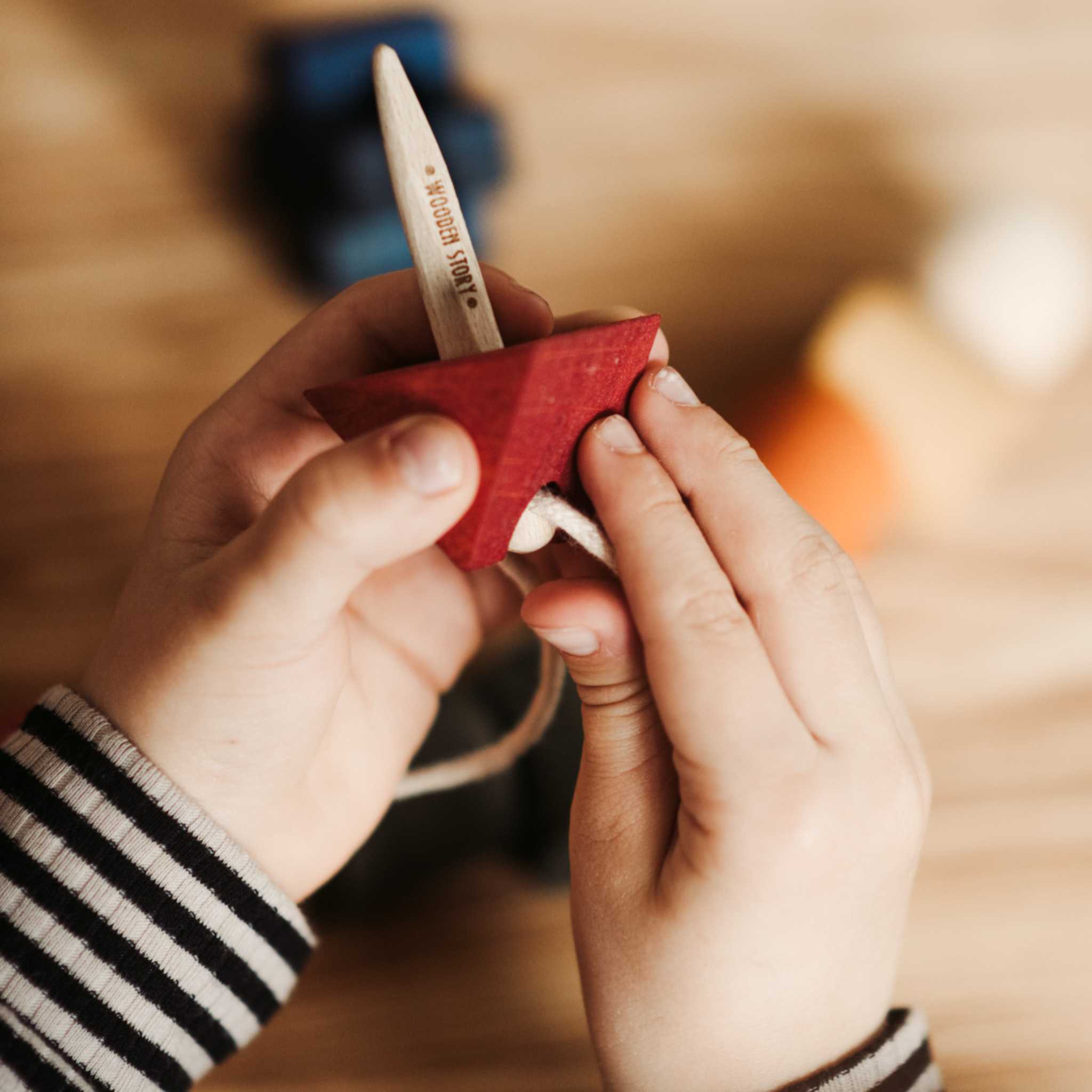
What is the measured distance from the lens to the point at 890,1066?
1.47 ft

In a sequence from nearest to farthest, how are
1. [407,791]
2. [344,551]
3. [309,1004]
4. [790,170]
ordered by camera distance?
[344,551] < [407,791] < [309,1004] < [790,170]

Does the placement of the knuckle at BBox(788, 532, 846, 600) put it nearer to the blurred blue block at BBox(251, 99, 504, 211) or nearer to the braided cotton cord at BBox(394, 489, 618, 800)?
the braided cotton cord at BBox(394, 489, 618, 800)

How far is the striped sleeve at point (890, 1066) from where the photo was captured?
0.43 metres

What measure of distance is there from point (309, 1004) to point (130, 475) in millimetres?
428

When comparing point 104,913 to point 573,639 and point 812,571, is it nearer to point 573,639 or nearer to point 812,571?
point 573,639

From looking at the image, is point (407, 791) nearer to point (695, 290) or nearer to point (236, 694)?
point (236, 694)

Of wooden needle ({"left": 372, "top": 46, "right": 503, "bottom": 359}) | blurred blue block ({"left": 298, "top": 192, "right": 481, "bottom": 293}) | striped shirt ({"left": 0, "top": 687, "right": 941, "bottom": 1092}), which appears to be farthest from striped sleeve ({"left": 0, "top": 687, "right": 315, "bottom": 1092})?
blurred blue block ({"left": 298, "top": 192, "right": 481, "bottom": 293})

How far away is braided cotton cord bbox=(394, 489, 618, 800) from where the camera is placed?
1.28 feet

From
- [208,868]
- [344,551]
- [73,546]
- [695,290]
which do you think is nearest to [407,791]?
[208,868]

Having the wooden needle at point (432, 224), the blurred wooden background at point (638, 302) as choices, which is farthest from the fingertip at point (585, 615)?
the blurred wooden background at point (638, 302)

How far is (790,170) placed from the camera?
0.79 meters

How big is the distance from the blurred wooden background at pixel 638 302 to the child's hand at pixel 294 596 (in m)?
0.25

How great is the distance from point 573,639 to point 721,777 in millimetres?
84

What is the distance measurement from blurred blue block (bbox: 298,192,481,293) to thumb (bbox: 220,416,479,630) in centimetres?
40
